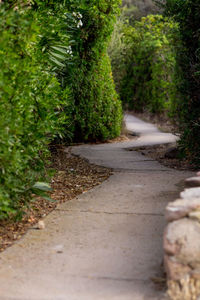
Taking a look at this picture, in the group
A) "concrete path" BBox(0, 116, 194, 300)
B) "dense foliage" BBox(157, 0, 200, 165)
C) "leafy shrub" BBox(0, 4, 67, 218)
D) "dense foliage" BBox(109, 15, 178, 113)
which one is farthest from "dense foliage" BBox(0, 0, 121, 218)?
"dense foliage" BBox(109, 15, 178, 113)

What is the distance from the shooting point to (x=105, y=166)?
20.0 ft

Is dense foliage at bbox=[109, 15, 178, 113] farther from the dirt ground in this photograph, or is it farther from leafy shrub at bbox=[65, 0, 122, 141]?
the dirt ground

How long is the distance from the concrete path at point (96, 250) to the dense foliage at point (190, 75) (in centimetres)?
126

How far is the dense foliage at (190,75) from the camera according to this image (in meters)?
5.68

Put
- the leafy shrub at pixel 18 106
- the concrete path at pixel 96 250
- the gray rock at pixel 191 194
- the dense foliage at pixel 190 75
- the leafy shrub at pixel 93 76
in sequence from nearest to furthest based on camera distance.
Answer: the concrete path at pixel 96 250, the gray rock at pixel 191 194, the leafy shrub at pixel 18 106, the dense foliage at pixel 190 75, the leafy shrub at pixel 93 76

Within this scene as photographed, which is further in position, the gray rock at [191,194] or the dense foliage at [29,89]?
the dense foliage at [29,89]

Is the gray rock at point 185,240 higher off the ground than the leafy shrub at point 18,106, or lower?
lower

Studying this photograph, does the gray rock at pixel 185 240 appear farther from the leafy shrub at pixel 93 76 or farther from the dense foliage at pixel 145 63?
the dense foliage at pixel 145 63

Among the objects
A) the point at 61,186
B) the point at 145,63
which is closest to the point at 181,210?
the point at 61,186

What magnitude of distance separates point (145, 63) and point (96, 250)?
50.4 feet

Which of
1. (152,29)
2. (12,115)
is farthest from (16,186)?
(152,29)

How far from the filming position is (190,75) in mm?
5789

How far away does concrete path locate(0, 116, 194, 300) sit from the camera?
244cm

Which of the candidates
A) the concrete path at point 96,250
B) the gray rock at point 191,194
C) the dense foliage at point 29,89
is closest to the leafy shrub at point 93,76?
the dense foliage at point 29,89
